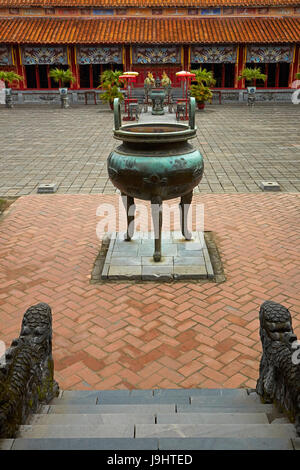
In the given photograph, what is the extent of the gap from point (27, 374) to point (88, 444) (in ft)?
2.15

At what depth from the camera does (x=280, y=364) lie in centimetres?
237

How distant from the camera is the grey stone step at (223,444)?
1738 mm

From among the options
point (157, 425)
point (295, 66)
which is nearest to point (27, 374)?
point (157, 425)

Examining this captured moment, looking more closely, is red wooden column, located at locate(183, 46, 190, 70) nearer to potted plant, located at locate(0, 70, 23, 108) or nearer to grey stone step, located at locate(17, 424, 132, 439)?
potted plant, located at locate(0, 70, 23, 108)

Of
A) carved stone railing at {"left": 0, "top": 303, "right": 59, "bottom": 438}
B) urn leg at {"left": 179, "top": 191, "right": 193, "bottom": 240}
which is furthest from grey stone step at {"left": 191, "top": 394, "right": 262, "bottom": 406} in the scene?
urn leg at {"left": 179, "top": 191, "right": 193, "bottom": 240}

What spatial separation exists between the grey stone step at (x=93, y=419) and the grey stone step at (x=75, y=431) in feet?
0.36

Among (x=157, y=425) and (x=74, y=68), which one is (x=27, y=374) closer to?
(x=157, y=425)

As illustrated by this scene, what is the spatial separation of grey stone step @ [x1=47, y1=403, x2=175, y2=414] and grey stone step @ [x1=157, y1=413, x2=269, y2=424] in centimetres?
25

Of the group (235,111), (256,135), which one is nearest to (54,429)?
(256,135)

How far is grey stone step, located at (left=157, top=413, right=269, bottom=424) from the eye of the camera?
2.23 m

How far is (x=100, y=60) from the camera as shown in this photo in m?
24.9

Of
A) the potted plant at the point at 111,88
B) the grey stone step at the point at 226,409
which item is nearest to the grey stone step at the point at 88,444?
the grey stone step at the point at 226,409
